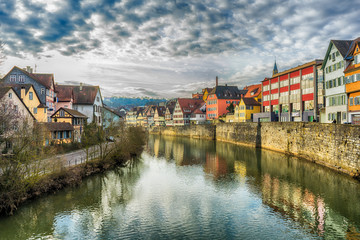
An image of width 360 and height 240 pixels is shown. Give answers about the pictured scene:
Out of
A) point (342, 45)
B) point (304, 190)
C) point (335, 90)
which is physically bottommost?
point (304, 190)

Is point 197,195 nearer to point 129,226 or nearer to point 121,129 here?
point 129,226

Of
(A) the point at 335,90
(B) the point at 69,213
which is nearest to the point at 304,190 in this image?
(B) the point at 69,213

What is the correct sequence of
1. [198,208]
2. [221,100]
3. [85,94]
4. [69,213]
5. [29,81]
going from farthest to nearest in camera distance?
[221,100], [85,94], [29,81], [198,208], [69,213]

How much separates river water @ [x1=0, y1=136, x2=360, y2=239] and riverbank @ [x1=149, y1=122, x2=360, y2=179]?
1686 millimetres

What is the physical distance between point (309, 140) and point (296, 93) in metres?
20.2

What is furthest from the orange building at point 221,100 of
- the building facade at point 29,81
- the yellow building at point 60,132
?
the building facade at point 29,81

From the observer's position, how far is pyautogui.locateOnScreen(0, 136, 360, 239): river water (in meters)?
14.6

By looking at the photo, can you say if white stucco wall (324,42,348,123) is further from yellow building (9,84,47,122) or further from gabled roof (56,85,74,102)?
gabled roof (56,85,74,102)

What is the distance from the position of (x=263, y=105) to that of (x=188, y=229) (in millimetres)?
53940

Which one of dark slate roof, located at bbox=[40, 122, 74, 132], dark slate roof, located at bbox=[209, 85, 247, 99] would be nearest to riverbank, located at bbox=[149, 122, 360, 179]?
dark slate roof, located at bbox=[209, 85, 247, 99]

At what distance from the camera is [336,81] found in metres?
36.1

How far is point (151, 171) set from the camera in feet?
104

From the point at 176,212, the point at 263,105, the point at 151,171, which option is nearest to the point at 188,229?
the point at 176,212

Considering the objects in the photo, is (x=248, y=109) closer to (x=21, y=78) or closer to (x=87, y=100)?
(x=87, y=100)
